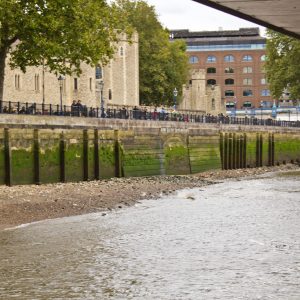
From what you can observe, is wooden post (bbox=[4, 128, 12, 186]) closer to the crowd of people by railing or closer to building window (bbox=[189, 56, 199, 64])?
the crowd of people by railing

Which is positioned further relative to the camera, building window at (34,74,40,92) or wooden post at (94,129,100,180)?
building window at (34,74,40,92)

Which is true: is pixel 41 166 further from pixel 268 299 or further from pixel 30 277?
pixel 268 299

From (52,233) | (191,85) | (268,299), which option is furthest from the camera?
(191,85)

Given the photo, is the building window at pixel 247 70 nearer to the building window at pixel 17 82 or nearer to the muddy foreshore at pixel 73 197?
the building window at pixel 17 82

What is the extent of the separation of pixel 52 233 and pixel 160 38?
87.7 m

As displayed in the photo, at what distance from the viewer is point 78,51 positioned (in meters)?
51.3

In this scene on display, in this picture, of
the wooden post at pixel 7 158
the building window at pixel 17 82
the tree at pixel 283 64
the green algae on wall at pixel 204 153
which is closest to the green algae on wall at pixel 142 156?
the green algae on wall at pixel 204 153

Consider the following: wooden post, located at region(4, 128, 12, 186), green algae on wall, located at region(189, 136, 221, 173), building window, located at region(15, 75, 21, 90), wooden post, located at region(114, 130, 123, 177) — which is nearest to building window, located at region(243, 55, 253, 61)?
building window, located at region(15, 75, 21, 90)

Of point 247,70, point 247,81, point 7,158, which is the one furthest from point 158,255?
point 247,70

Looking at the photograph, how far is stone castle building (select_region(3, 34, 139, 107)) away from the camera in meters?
77.6

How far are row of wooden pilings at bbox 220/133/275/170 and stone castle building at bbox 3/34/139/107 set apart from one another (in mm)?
12220

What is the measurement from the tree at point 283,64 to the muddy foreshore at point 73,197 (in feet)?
224

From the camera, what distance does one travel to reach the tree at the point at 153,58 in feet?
371

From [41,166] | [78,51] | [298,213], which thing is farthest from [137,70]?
[298,213]
